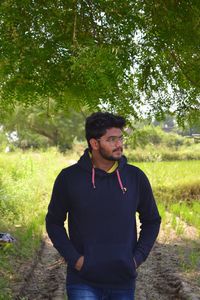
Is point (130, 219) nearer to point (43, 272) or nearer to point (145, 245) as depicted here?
point (145, 245)

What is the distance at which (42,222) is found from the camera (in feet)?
35.5

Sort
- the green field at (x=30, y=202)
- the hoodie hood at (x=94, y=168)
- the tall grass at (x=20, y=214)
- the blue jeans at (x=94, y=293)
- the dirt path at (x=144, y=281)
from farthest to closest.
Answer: the green field at (x=30, y=202)
the tall grass at (x=20, y=214)
the dirt path at (x=144, y=281)
the hoodie hood at (x=94, y=168)
the blue jeans at (x=94, y=293)

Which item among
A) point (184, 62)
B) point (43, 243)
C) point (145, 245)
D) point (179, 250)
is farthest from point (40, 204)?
point (145, 245)

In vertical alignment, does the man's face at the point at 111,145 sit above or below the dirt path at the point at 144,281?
above

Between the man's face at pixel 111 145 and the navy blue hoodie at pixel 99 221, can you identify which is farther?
the man's face at pixel 111 145

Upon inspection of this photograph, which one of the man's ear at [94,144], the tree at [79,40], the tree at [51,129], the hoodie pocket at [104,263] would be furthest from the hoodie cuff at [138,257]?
the tree at [51,129]

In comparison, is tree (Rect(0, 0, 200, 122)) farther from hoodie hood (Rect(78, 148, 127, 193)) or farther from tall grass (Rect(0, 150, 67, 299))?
tall grass (Rect(0, 150, 67, 299))

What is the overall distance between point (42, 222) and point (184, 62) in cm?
618

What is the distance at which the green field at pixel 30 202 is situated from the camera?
7949 mm

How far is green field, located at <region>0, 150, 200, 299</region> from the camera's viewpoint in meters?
7.95

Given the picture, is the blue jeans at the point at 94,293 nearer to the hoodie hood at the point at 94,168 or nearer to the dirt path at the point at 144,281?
the hoodie hood at the point at 94,168

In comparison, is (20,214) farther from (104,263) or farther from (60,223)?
(104,263)

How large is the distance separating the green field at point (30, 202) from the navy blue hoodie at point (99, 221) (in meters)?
3.02

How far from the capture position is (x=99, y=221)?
2967 mm
